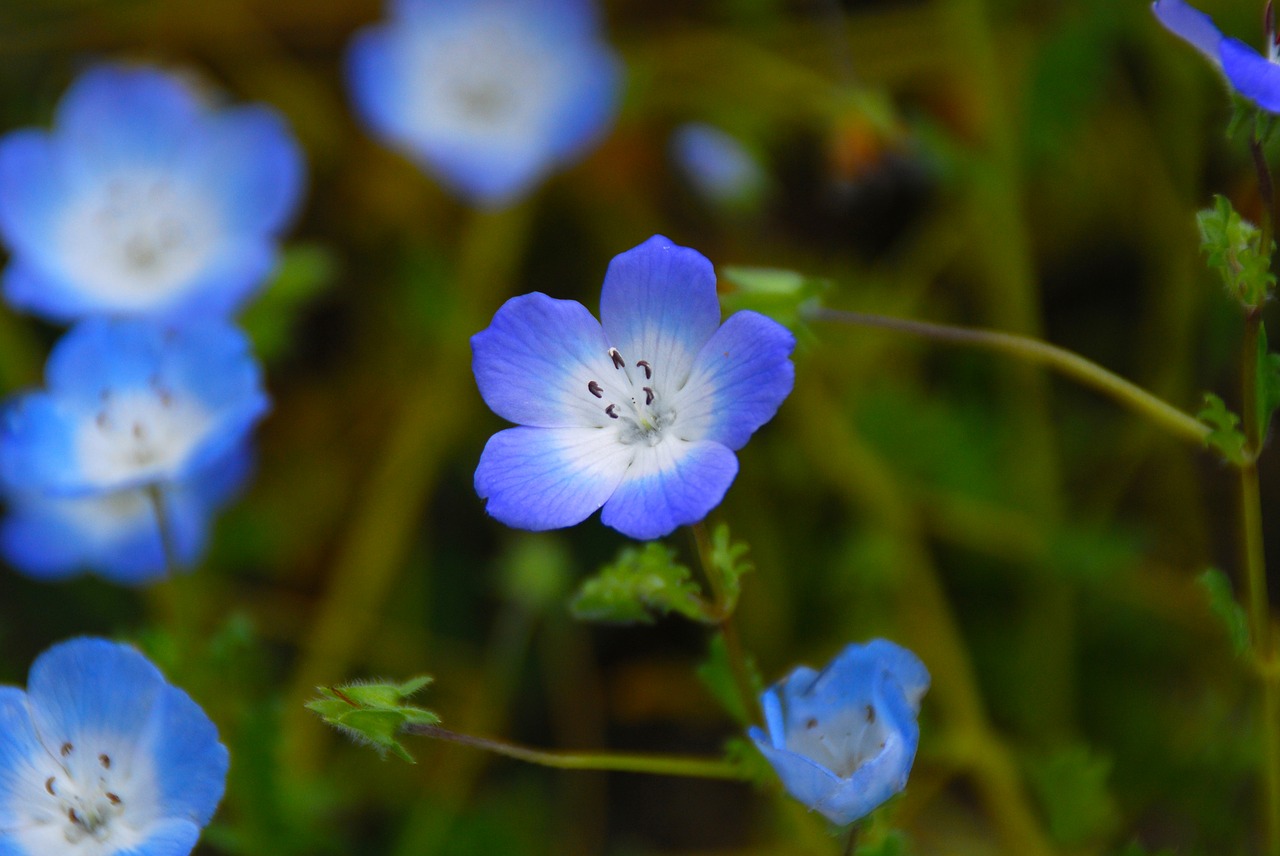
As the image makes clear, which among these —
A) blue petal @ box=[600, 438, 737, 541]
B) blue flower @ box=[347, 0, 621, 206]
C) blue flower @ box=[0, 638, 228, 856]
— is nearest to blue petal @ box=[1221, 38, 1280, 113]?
blue petal @ box=[600, 438, 737, 541]

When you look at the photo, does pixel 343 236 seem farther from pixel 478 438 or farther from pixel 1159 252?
pixel 1159 252

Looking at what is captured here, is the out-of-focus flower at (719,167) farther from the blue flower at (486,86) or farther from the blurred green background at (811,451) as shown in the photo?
the blue flower at (486,86)

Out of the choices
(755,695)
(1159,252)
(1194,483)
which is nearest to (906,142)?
(1159,252)

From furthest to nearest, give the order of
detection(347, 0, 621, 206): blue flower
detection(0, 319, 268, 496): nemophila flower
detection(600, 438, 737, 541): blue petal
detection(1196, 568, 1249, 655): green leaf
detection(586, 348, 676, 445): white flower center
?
1. detection(347, 0, 621, 206): blue flower
2. detection(0, 319, 268, 496): nemophila flower
3. detection(586, 348, 676, 445): white flower center
4. detection(1196, 568, 1249, 655): green leaf
5. detection(600, 438, 737, 541): blue petal

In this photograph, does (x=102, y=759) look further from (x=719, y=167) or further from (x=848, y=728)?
(x=719, y=167)

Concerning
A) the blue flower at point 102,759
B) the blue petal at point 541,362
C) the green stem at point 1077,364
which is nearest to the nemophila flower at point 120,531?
the blue flower at point 102,759

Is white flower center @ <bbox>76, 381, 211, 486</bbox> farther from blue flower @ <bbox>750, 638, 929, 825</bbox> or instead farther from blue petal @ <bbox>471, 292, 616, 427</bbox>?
blue flower @ <bbox>750, 638, 929, 825</bbox>
